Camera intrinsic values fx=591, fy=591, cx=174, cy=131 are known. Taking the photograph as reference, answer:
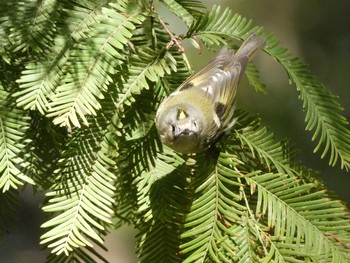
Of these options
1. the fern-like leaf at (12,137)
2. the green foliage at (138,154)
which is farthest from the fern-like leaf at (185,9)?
the fern-like leaf at (12,137)

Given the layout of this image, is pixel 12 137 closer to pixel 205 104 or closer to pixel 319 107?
pixel 205 104

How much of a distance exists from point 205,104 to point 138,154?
0.17 meters

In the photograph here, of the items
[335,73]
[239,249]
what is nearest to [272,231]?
[239,249]

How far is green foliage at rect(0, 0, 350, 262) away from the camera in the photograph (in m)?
0.68

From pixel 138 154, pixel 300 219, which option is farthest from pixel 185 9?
pixel 300 219

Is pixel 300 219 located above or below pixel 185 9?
below

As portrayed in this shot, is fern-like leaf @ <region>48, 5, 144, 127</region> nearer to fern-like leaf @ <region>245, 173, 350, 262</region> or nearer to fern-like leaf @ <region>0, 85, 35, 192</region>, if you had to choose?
fern-like leaf @ <region>0, 85, 35, 192</region>

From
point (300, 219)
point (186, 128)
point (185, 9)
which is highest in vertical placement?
point (185, 9)

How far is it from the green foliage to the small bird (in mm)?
17

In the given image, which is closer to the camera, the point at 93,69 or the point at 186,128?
the point at 93,69

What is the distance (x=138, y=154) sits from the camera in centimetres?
74

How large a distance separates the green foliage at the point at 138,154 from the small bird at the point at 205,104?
17 mm

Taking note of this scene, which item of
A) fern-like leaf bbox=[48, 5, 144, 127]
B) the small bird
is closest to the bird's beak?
the small bird

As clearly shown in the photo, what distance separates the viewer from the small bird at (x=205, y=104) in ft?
2.49
